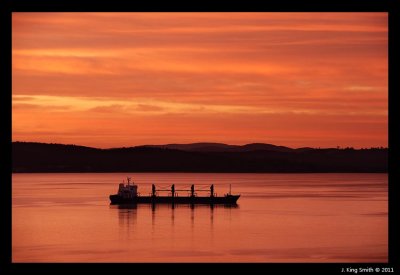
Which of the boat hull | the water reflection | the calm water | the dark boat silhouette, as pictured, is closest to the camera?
the calm water

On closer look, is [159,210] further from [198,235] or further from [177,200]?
[198,235]

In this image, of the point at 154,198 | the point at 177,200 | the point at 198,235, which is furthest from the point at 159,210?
the point at 198,235

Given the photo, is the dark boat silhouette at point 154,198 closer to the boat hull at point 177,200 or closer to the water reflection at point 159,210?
the boat hull at point 177,200

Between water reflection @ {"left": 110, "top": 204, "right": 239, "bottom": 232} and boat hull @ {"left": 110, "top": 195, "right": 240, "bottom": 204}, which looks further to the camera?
boat hull @ {"left": 110, "top": 195, "right": 240, "bottom": 204}

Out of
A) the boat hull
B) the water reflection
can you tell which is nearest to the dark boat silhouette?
the boat hull

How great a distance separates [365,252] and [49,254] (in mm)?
22446

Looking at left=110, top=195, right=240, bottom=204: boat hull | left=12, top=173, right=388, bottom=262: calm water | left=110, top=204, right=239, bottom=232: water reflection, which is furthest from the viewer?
left=110, top=195, right=240, bottom=204: boat hull

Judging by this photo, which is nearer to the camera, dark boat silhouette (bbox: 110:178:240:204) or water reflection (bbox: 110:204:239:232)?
water reflection (bbox: 110:204:239:232)

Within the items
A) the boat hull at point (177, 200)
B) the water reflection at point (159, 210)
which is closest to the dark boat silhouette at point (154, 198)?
the boat hull at point (177, 200)

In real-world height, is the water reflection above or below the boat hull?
below

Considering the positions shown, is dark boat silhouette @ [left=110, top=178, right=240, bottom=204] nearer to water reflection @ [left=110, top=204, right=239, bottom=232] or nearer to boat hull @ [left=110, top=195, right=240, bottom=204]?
boat hull @ [left=110, top=195, right=240, bottom=204]

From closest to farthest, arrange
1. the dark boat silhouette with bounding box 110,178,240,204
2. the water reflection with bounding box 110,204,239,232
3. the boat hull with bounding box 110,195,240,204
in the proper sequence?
the water reflection with bounding box 110,204,239,232 → the boat hull with bounding box 110,195,240,204 → the dark boat silhouette with bounding box 110,178,240,204

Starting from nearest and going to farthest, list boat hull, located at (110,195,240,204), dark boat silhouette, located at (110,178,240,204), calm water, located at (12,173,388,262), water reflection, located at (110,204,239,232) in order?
calm water, located at (12,173,388,262), water reflection, located at (110,204,239,232), boat hull, located at (110,195,240,204), dark boat silhouette, located at (110,178,240,204)
